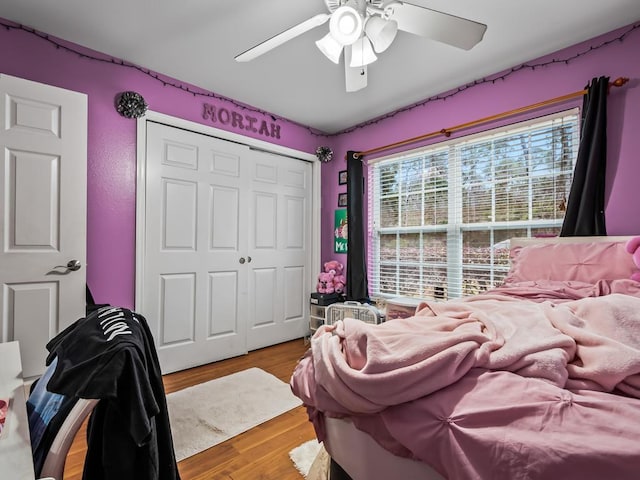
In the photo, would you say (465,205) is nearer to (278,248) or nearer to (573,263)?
(573,263)

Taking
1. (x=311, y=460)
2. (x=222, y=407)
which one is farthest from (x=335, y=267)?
(x=311, y=460)

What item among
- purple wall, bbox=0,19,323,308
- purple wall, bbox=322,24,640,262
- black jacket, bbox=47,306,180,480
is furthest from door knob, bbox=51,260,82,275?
purple wall, bbox=322,24,640,262

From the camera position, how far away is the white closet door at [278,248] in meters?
3.39

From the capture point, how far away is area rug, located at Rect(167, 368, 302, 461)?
6.01ft

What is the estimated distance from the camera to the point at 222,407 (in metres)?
2.15

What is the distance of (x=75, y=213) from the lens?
6.93 feet

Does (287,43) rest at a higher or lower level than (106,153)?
higher

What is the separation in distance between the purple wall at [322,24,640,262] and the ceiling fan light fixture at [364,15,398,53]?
160 cm

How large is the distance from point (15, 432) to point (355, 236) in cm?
300

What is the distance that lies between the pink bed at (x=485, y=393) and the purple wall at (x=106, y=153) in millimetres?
1977

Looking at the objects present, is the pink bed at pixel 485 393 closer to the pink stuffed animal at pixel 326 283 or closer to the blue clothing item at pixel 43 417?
the blue clothing item at pixel 43 417

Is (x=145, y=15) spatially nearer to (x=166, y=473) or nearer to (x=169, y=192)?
(x=169, y=192)

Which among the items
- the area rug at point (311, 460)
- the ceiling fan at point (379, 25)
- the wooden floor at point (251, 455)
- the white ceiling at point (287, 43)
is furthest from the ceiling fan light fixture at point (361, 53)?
the wooden floor at point (251, 455)

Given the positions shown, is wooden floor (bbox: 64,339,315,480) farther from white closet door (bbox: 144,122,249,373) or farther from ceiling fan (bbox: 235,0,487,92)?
ceiling fan (bbox: 235,0,487,92)
